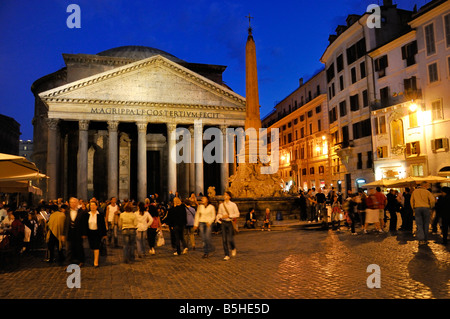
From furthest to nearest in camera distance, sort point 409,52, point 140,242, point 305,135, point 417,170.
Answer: point 305,135
point 409,52
point 417,170
point 140,242

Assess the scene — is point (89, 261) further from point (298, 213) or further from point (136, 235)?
point (298, 213)

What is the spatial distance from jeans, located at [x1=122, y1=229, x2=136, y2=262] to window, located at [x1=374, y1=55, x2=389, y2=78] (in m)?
26.1

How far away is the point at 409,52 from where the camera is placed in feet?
86.3

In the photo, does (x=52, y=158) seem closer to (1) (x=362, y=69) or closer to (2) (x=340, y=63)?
(1) (x=362, y=69)

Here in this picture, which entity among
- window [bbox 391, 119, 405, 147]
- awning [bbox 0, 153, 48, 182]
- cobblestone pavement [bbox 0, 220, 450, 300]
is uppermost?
window [bbox 391, 119, 405, 147]

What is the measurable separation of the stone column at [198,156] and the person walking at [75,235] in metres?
23.0

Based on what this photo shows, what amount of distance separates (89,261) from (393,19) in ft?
101

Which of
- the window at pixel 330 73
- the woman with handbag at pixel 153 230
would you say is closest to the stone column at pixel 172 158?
the window at pixel 330 73

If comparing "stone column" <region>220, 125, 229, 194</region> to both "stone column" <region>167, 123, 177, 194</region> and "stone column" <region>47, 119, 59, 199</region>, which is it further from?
"stone column" <region>47, 119, 59, 199</region>

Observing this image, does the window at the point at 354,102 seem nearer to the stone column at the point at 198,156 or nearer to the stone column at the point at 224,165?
the stone column at the point at 224,165

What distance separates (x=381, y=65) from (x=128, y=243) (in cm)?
2661

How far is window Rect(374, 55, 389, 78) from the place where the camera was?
28.6 m

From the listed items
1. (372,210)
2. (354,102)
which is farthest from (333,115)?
(372,210)

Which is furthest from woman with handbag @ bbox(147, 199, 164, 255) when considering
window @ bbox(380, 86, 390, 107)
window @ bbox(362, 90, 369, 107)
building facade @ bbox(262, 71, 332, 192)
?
building facade @ bbox(262, 71, 332, 192)
